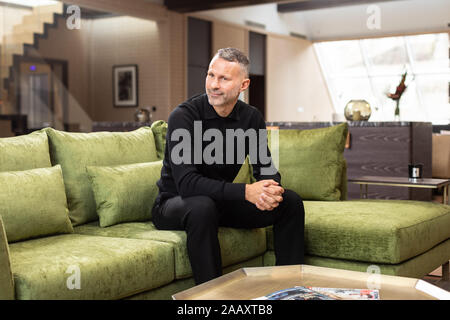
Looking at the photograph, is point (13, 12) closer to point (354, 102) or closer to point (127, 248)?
point (354, 102)

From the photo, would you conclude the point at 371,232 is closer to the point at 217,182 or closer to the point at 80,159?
the point at 217,182

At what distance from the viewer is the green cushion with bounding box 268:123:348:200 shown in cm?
322

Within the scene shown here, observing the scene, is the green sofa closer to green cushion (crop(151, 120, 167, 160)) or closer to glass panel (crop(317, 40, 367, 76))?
green cushion (crop(151, 120, 167, 160))

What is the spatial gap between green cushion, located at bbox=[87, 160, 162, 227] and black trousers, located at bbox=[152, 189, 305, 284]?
147 mm

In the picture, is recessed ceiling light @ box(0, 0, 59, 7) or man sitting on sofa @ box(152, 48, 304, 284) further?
recessed ceiling light @ box(0, 0, 59, 7)

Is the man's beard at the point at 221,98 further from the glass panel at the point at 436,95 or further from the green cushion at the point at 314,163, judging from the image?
the glass panel at the point at 436,95

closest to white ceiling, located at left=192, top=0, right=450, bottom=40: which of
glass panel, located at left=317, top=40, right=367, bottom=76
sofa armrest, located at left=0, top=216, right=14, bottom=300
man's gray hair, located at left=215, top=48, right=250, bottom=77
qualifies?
glass panel, located at left=317, top=40, right=367, bottom=76

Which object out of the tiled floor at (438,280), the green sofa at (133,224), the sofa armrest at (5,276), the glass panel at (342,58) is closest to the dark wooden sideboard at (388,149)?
the tiled floor at (438,280)

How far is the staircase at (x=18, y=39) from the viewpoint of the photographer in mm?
7527

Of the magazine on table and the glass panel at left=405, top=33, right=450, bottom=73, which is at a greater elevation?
the glass panel at left=405, top=33, right=450, bottom=73

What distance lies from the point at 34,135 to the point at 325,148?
5.39 feet

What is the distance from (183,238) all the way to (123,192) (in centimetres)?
45

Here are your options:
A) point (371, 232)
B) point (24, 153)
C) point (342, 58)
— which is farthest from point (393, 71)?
point (24, 153)

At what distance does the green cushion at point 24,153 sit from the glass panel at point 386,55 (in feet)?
34.8
